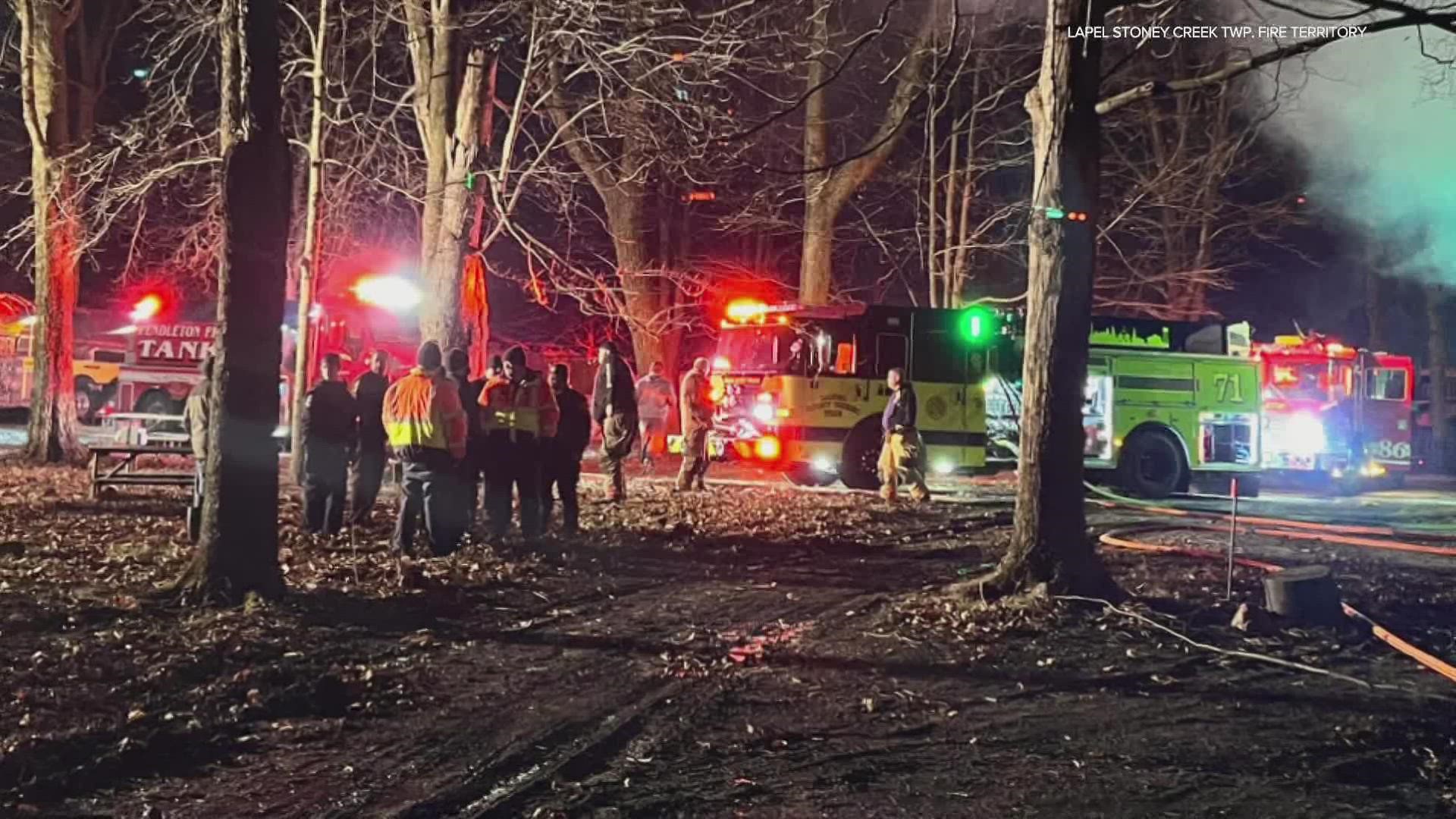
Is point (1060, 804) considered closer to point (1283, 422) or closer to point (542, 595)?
point (542, 595)

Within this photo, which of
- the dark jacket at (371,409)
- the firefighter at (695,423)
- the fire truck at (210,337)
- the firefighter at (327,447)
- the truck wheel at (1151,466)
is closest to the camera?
the firefighter at (327,447)

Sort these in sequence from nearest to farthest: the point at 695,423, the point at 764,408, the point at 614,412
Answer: the point at 614,412 → the point at 695,423 → the point at 764,408

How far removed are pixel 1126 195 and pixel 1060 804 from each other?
2198 centimetres

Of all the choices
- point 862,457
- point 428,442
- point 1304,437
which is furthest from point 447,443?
point 1304,437

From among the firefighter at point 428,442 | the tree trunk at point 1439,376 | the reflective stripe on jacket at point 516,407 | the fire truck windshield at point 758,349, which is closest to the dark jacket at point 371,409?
the reflective stripe on jacket at point 516,407

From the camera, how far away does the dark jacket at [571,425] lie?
11.3 m

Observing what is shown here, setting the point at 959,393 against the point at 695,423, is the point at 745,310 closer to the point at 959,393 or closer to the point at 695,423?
the point at 695,423

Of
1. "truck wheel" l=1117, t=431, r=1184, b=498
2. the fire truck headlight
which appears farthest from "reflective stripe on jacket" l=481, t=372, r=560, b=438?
the fire truck headlight

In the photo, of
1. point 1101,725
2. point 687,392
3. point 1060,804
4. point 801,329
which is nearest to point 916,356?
point 801,329

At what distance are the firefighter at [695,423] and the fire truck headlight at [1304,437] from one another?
11.1 meters

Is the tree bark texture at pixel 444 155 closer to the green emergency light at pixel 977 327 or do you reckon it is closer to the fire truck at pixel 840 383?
the fire truck at pixel 840 383

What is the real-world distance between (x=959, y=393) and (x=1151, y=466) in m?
3.50

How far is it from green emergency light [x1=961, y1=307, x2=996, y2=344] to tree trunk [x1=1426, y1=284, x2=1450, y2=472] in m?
22.1

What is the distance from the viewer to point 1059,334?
8258 mm
